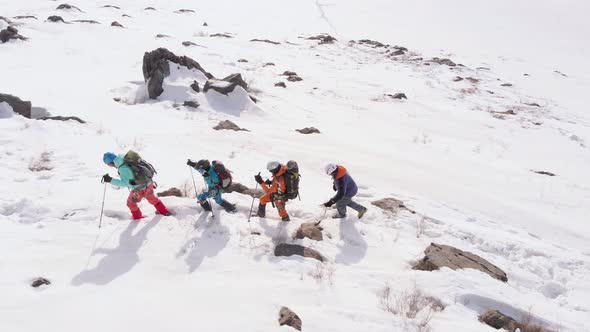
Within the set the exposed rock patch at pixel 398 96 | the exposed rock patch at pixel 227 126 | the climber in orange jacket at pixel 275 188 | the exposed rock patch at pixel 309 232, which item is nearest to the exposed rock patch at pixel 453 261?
the exposed rock patch at pixel 309 232

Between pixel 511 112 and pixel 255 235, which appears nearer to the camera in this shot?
pixel 255 235

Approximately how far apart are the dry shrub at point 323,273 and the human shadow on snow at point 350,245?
0.52 meters

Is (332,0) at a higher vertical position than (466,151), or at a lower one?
higher

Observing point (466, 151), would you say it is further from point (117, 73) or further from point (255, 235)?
point (117, 73)

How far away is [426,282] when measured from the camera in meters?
5.56

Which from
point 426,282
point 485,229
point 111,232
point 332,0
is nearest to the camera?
point 426,282

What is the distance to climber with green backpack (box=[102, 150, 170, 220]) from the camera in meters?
6.08

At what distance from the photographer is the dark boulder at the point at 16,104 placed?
1020 cm

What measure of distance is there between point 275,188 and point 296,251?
1.27 metres

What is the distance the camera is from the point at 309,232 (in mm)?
6582

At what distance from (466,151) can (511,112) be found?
7153 mm

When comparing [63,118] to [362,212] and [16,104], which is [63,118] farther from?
[362,212]

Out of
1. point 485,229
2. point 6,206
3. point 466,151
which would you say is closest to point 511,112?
point 466,151

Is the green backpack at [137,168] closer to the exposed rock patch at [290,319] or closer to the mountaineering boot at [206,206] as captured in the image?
the mountaineering boot at [206,206]
